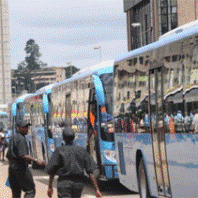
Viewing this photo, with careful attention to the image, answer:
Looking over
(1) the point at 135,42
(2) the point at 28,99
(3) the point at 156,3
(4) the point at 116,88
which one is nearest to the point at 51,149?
(2) the point at 28,99

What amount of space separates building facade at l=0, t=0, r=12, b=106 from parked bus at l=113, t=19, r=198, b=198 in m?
148

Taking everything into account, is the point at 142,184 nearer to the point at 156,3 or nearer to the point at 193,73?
the point at 193,73

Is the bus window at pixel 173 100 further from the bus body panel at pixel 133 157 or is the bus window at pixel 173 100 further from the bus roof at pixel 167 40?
the bus body panel at pixel 133 157

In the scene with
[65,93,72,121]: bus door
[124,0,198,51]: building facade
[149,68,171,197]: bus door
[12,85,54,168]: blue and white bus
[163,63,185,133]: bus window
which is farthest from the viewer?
[124,0,198,51]: building facade

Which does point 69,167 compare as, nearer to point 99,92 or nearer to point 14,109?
point 99,92

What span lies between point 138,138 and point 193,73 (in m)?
3.84

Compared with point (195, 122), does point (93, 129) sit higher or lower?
lower

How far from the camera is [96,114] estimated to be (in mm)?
20562

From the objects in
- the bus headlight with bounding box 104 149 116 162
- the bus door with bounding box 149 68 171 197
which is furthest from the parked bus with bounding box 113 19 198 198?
the bus headlight with bounding box 104 149 116 162

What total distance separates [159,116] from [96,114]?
7.12 meters

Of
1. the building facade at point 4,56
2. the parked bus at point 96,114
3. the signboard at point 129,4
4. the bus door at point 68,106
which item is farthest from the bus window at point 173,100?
the building facade at point 4,56

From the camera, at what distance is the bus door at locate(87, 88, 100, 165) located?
2059cm

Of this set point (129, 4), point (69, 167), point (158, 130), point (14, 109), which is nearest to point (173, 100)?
point (158, 130)

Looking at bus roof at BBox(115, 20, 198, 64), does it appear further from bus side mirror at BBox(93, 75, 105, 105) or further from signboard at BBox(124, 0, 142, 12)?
signboard at BBox(124, 0, 142, 12)
